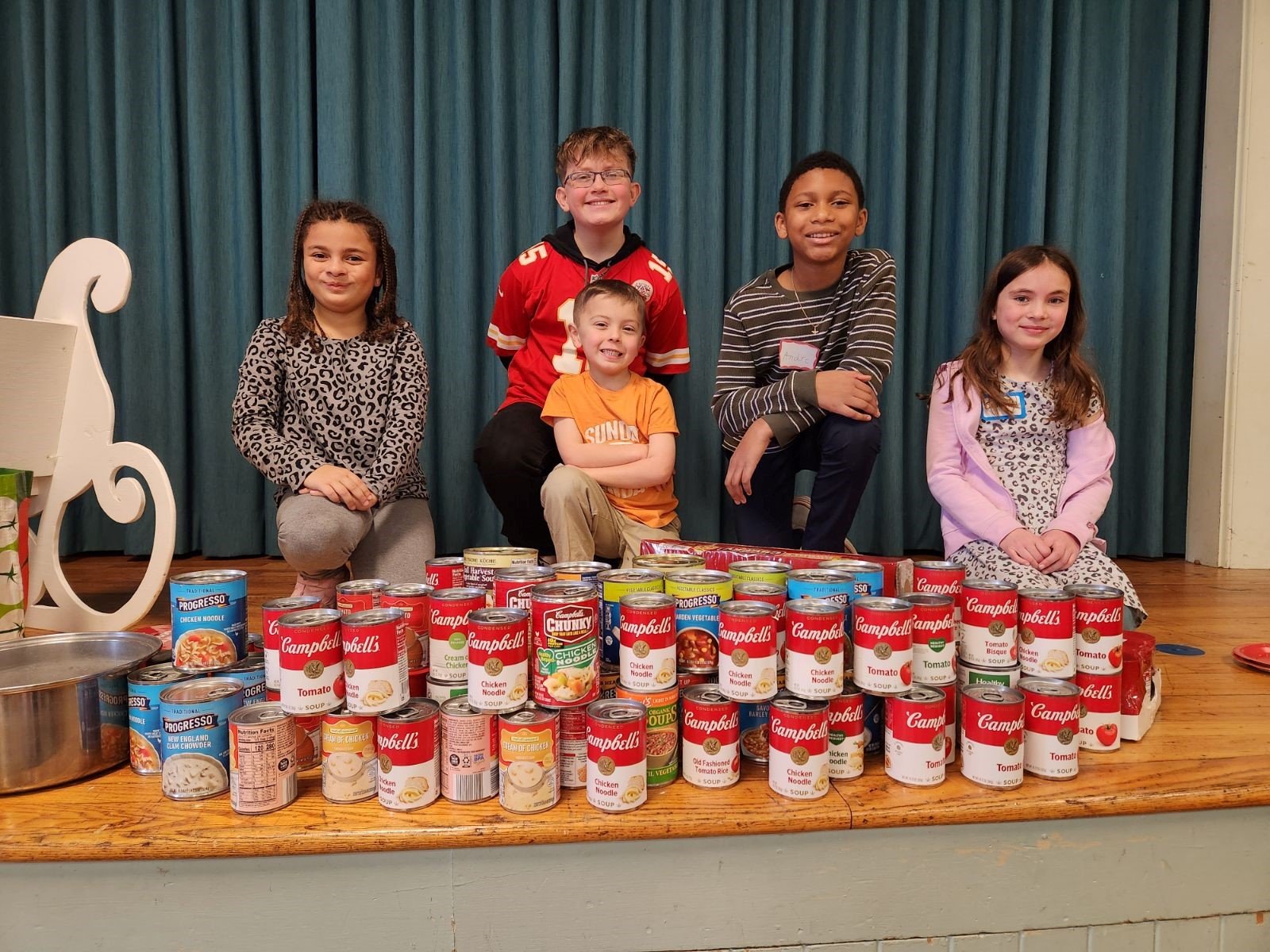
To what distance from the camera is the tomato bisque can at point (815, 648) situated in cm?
99

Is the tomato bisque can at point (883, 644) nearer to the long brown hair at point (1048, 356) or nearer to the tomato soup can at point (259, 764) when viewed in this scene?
the tomato soup can at point (259, 764)

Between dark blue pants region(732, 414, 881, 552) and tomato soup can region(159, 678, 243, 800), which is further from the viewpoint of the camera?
dark blue pants region(732, 414, 881, 552)

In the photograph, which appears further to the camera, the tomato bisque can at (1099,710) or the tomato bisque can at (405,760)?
the tomato bisque can at (1099,710)

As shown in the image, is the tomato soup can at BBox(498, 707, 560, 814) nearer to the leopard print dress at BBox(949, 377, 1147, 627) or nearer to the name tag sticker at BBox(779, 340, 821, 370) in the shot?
the leopard print dress at BBox(949, 377, 1147, 627)

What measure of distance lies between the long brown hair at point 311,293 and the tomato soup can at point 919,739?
1345 mm

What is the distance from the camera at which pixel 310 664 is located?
97 centimetres

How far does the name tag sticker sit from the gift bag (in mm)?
1595

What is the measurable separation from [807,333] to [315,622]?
1.33m

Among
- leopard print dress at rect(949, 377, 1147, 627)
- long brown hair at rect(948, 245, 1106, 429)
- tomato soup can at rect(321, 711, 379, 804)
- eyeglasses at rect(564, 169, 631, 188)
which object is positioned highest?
eyeglasses at rect(564, 169, 631, 188)

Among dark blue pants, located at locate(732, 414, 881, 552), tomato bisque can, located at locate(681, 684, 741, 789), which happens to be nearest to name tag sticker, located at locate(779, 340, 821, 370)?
dark blue pants, located at locate(732, 414, 881, 552)

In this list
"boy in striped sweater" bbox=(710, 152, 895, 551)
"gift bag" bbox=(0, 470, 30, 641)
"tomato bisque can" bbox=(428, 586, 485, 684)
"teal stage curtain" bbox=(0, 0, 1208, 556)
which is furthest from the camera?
"teal stage curtain" bbox=(0, 0, 1208, 556)

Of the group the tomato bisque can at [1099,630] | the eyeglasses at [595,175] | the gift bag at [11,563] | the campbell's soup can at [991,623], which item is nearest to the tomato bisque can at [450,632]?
the campbell's soup can at [991,623]

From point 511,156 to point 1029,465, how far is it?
186 cm

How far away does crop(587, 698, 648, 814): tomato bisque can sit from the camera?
37.1 inches
